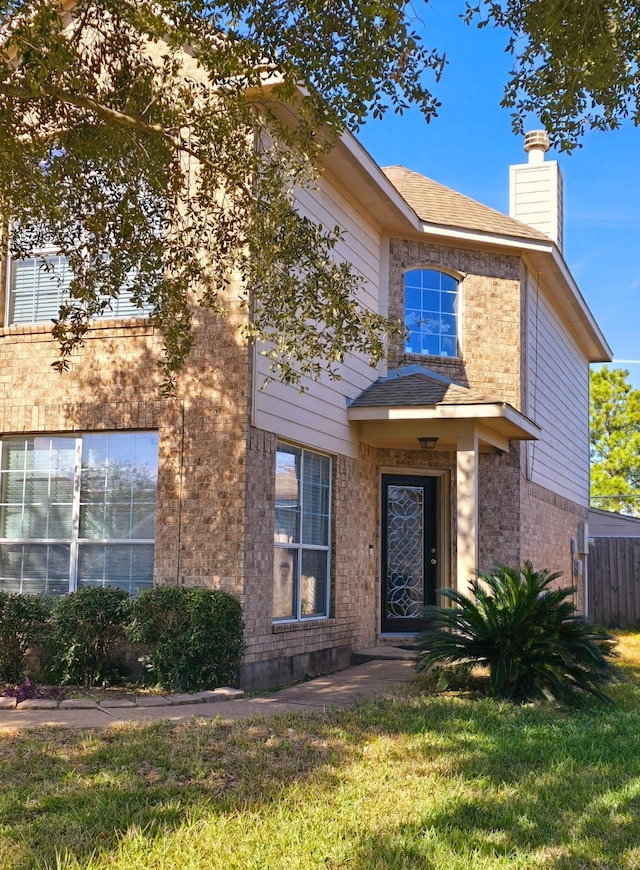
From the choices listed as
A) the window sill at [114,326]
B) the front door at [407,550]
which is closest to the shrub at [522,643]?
the front door at [407,550]

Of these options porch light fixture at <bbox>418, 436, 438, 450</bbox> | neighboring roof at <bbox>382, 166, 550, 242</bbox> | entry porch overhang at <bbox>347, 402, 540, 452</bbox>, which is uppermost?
neighboring roof at <bbox>382, 166, 550, 242</bbox>

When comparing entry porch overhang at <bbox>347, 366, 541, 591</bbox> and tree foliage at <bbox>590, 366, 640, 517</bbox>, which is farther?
tree foliage at <bbox>590, 366, 640, 517</bbox>

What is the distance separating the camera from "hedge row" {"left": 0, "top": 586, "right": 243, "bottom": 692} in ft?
28.0

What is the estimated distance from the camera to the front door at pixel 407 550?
1317 centimetres

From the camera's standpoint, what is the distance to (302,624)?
10344mm

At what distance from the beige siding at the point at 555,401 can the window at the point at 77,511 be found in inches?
277

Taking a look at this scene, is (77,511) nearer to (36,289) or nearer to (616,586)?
(36,289)

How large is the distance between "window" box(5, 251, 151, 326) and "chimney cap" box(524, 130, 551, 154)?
1063 cm

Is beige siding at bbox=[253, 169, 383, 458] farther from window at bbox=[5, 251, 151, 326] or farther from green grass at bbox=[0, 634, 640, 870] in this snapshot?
green grass at bbox=[0, 634, 640, 870]

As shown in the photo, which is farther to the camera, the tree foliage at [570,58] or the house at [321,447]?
the house at [321,447]

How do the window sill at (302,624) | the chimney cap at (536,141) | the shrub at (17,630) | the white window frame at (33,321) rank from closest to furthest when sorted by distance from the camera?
the shrub at (17,630), the window sill at (302,624), the white window frame at (33,321), the chimney cap at (536,141)

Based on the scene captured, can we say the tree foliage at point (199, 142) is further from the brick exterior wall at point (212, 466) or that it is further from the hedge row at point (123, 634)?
the hedge row at point (123, 634)

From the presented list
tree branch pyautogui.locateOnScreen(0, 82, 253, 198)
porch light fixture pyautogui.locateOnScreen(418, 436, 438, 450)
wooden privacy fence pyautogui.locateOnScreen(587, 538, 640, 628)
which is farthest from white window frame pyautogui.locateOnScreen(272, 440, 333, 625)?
wooden privacy fence pyautogui.locateOnScreen(587, 538, 640, 628)

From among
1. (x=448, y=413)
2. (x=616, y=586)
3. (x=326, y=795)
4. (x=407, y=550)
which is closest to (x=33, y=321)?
(x=448, y=413)
